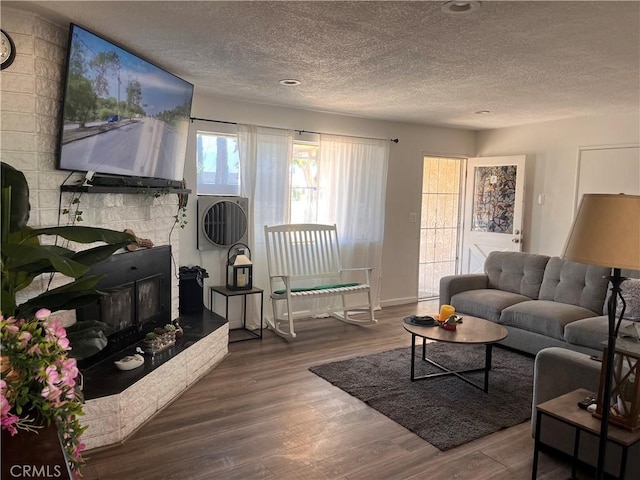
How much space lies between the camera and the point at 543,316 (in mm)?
3916

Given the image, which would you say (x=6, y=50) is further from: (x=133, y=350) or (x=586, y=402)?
(x=586, y=402)

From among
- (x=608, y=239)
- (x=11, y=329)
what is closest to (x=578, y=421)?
(x=608, y=239)

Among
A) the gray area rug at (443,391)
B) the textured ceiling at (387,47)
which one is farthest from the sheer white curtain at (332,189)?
the gray area rug at (443,391)

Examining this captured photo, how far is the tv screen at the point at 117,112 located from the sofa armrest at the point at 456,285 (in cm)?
290

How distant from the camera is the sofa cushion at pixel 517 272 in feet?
15.1

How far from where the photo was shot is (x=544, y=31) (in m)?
2.48

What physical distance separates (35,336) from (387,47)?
238cm

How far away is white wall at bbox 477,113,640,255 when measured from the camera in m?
5.07

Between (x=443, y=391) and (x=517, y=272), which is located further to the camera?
(x=517, y=272)

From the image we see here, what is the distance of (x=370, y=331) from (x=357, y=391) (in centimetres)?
154

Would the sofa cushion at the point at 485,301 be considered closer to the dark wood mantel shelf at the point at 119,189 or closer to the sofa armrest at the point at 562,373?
the sofa armrest at the point at 562,373

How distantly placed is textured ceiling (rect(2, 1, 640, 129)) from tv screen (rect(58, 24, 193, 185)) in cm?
13

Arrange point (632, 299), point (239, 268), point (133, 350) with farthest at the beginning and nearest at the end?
point (239, 268) < point (632, 299) < point (133, 350)

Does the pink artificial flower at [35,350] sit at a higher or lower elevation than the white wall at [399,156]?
lower
